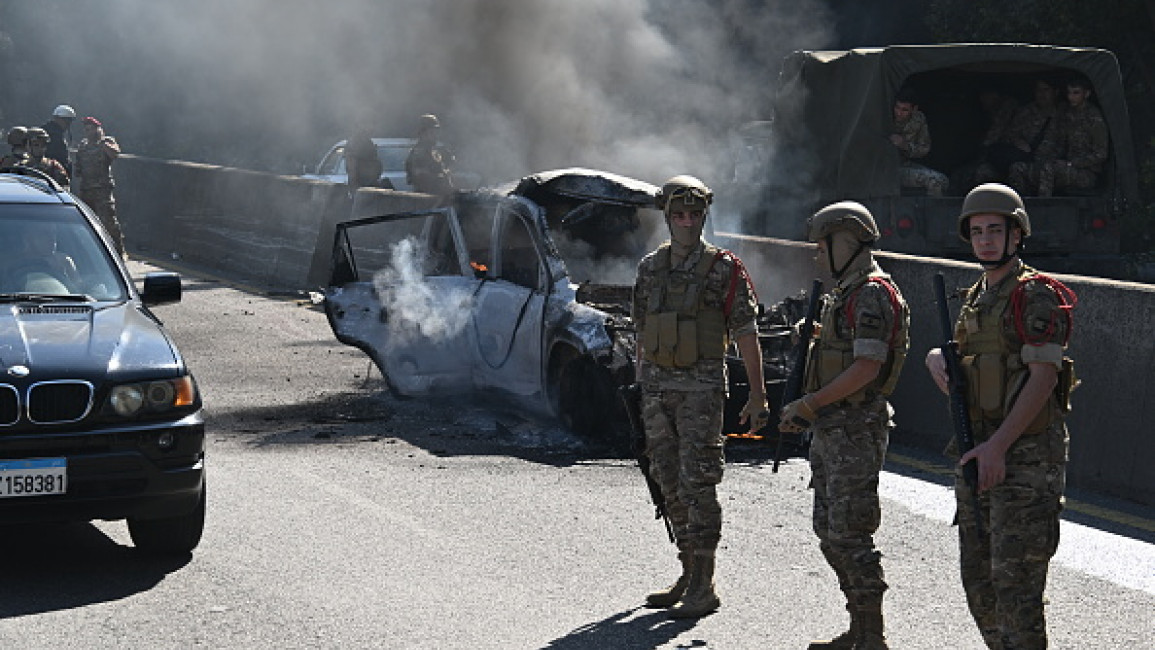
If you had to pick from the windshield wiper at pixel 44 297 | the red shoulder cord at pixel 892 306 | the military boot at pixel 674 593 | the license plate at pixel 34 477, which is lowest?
the military boot at pixel 674 593

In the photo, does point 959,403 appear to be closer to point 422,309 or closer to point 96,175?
point 422,309

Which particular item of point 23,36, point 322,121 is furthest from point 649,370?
point 23,36

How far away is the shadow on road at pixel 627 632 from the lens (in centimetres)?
635

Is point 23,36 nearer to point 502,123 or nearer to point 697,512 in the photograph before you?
point 502,123

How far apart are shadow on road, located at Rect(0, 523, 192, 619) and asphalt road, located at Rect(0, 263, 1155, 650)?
16 mm

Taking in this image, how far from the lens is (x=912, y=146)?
1675cm

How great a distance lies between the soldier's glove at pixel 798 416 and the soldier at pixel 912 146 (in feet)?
36.1

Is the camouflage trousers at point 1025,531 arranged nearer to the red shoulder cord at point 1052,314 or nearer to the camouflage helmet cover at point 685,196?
the red shoulder cord at point 1052,314

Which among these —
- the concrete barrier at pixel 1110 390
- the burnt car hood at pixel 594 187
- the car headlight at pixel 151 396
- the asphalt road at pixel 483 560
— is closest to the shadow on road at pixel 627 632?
the asphalt road at pixel 483 560

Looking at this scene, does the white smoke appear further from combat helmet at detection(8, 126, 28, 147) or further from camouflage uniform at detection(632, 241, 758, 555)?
combat helmet at detection(8, 126, 28, 147)

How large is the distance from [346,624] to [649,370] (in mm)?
1553

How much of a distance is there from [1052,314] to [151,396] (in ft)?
12.5

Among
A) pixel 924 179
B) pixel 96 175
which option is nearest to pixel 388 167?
pixel 96 175

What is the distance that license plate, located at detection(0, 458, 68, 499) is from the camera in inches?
271
